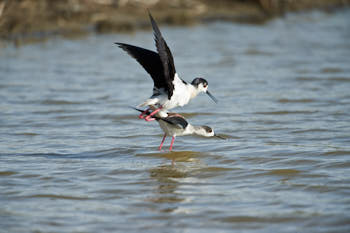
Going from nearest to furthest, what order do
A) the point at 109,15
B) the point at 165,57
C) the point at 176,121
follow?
the point at 165,57, the point at 176,121, the point at 109,15

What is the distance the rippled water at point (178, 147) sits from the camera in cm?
483

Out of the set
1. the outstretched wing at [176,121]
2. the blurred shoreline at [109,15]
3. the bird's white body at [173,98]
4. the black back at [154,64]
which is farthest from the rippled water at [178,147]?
the blurred shoreline at [109,15]

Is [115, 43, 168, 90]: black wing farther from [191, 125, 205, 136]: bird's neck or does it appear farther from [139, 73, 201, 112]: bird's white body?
[191, 125, 205, 136]: bird's neck

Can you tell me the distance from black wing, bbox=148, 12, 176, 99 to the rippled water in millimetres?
904

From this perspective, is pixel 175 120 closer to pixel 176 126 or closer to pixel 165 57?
pixel 176 126

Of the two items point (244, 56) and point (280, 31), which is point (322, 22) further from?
point (244, 56)

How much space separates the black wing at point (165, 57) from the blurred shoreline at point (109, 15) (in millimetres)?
6459

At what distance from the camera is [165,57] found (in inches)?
231

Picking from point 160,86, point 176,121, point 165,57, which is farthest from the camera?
point 160,86

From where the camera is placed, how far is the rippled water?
4.83 metres

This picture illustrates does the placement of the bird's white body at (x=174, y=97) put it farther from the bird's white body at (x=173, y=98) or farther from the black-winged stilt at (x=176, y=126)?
the black-winged stilt at (x=176, y=126)

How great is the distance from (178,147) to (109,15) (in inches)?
399

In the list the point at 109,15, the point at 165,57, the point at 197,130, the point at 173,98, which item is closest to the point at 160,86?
the point at 173,98

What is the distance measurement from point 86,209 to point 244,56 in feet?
31.2
